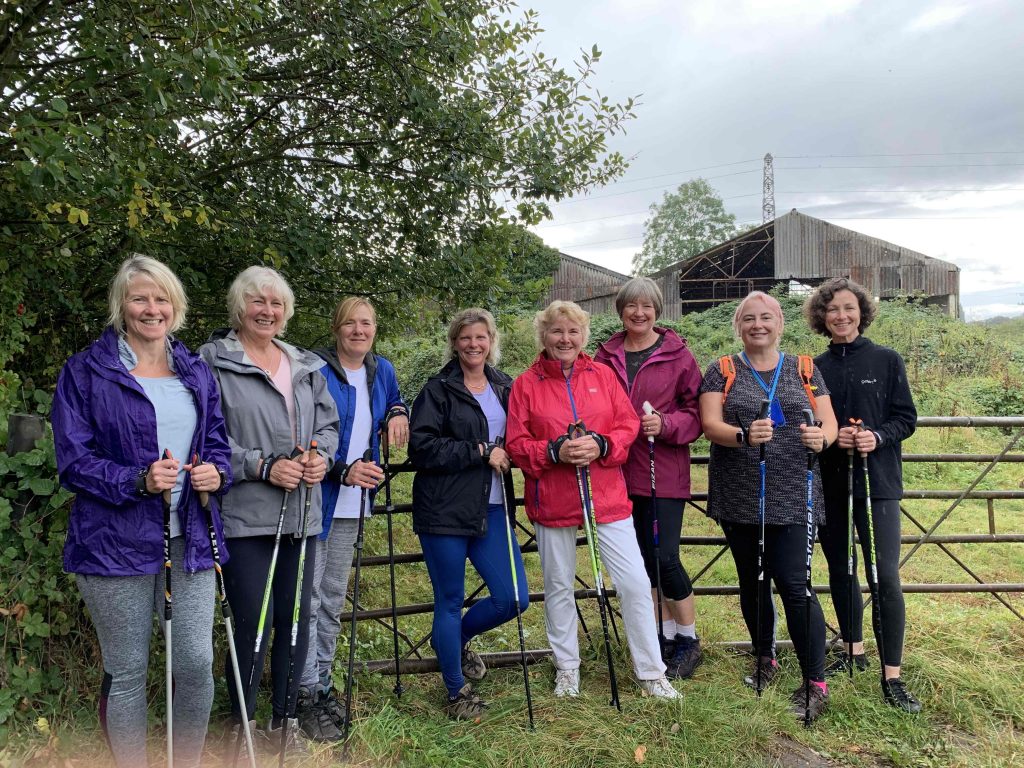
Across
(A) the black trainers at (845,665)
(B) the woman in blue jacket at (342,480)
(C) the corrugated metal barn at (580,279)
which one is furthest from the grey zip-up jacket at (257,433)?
(C) the corrugated metal barn at (580,279)

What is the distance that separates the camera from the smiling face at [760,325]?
3807mm

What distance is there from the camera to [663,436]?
12.7 feet

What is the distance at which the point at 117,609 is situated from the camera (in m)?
2.62

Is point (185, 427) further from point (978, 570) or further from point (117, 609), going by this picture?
point (978, 570)

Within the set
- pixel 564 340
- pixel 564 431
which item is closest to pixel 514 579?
pixel 564 431

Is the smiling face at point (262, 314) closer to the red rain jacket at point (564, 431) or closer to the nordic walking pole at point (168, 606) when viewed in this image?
the nordic walking pole at point (168, 606)

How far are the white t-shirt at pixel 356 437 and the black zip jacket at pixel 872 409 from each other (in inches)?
104

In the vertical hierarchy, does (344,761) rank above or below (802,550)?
below

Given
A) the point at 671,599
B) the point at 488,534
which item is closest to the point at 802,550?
the point at 671,599

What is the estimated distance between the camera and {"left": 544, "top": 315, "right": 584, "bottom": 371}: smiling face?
12.5ft

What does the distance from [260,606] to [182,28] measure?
2952mm

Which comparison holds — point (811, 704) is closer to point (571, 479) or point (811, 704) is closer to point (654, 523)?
point (654, 523)

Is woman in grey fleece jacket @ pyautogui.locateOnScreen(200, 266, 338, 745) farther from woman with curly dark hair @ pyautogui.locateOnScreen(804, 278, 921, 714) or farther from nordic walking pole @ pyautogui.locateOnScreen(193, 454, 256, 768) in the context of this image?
woman with curly dark hair @ pyautogui.locateOnScreen(804, 278, 921, 714)

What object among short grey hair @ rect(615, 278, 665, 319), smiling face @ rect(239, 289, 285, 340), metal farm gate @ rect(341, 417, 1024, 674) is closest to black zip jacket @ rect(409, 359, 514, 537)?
metal farm gate @ rect(341, 417, 1024, 674)
